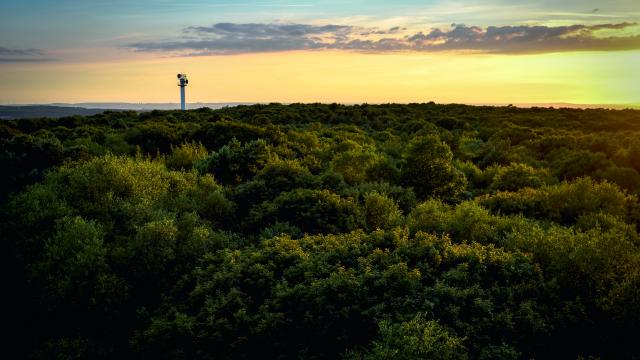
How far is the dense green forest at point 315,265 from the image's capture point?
7949 millimetres

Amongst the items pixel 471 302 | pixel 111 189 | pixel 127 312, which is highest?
pixel 111 189

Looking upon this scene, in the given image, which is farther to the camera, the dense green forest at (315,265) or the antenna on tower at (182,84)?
the antenna on tower at (182,84)

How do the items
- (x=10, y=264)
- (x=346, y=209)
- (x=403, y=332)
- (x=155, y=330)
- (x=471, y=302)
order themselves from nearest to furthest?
1. (x=403, y=332)
2. (x=471, y=302)
3. (x=155, y=330)
4. (x=10, y=264)
5. (x=346, y=209)

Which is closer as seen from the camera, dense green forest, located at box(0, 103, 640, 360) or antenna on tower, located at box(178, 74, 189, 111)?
dense green forest, located at box(0, 103, 640, 360)

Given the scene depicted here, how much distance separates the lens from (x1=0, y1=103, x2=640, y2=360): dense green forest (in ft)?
26.1

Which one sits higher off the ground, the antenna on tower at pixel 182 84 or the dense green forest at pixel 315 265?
the antenna on tower at pixel 182 84

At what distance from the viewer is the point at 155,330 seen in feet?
29.3

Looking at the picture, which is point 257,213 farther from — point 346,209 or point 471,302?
point 471,302

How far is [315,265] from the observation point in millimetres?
9516

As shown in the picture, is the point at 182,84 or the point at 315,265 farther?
the point at 182,84

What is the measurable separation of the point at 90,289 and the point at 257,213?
4.38 meters

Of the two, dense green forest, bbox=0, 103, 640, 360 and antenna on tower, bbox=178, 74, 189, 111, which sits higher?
antenna on tower, bbox=178, 74, 189, 111

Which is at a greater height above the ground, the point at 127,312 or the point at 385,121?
the point at 385,121

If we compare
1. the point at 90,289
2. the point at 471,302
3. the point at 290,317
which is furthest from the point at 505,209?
the point at 90,289
